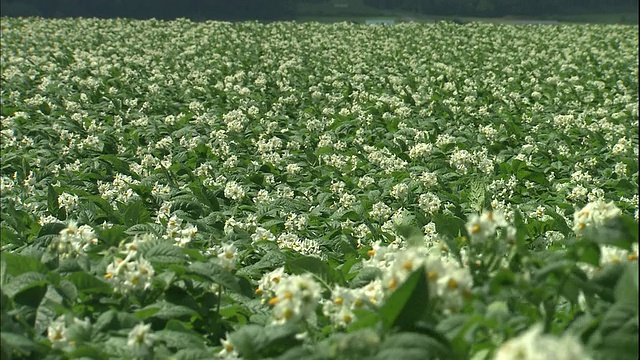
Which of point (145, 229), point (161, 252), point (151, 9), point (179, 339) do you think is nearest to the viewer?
point (179, 339)

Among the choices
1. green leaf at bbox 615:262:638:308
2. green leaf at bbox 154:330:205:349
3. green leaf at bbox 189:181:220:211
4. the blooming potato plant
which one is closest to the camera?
green leaf at bbox 615:262:638:308

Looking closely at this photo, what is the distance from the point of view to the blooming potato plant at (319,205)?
2.48 m

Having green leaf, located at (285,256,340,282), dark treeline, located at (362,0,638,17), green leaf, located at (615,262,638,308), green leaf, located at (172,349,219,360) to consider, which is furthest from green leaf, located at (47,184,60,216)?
dark treeline, located at (362,0,638,17)

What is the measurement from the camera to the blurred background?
59406mm

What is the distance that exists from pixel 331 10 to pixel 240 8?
874cm

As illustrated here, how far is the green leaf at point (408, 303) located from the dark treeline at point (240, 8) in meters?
58.0

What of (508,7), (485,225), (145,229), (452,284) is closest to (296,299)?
(452,284)

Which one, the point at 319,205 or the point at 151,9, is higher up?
the point at 319,205

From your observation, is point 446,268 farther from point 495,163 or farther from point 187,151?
point 187,151

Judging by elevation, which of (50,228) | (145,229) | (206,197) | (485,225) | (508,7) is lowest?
(508,7)

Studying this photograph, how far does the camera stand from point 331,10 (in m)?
67.9

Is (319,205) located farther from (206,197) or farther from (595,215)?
(595,215)

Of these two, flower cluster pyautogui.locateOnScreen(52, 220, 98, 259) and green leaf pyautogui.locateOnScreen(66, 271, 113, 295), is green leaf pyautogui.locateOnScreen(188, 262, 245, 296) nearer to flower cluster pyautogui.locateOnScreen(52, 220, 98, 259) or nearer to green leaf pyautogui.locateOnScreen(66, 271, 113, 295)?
green leaf pyautogui.locateOnScreen(66, 271, 113, 295)

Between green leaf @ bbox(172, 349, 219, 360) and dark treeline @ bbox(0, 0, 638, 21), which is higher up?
green leaf @ bbox(172, 349, 219, 360)
